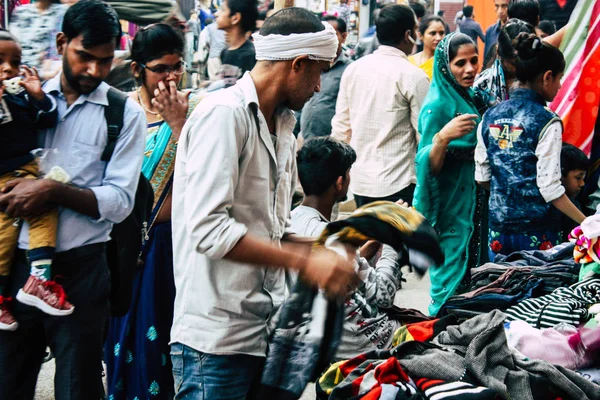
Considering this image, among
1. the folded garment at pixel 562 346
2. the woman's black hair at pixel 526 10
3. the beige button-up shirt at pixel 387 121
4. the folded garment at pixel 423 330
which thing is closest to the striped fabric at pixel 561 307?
the folded garment at pixel 562 346

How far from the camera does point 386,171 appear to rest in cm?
588

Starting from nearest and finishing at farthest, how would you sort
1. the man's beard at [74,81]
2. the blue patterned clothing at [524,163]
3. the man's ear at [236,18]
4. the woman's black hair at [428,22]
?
the man's beard at [74,81], the blue patterned clothing at [524,163], the man's ear at [236,18], the woman's black hair at [428,22]

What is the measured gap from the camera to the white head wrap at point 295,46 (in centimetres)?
252

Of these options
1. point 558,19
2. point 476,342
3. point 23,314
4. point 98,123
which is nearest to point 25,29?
point 98,123

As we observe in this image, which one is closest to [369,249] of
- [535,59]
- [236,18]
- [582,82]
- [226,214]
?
[226,214]

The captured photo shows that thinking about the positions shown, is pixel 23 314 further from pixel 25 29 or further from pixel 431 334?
pixel 25 29

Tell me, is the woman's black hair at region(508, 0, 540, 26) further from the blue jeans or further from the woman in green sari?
the blue jeans

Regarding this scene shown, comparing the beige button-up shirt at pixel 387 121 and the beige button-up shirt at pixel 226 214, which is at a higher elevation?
the beige button-up shirt at pixel 226 214

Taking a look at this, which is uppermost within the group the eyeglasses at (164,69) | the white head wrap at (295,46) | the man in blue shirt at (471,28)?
the white head wrap at (295,46)

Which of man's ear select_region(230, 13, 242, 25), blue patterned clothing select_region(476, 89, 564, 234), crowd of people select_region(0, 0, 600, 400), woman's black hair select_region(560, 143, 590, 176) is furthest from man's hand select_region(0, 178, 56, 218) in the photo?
man's ear select_region(230, 13, 242, 25)

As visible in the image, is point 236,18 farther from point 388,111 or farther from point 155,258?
point 155,258

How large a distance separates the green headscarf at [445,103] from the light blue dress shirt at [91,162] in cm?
234

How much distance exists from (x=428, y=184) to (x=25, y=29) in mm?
2705

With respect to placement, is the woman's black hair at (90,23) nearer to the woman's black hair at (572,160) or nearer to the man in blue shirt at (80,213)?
the man in blue shirt at (80,213)
